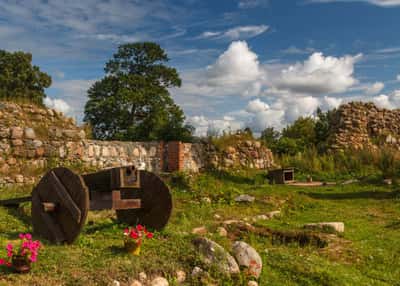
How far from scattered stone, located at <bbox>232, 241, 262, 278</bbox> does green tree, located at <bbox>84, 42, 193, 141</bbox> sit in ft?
46.4

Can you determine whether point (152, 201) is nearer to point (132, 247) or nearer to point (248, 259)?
point (132, 247)

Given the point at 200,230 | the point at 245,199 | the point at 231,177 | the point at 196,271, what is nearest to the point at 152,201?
the point at 200,230

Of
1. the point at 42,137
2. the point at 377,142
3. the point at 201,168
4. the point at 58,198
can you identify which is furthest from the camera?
the point at 377,142

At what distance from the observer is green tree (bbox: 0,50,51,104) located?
24469 mm

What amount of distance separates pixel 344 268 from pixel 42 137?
8.49 meters

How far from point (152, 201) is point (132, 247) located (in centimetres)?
135

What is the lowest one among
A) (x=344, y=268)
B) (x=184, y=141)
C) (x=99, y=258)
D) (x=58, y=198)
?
(x=344, y=268)

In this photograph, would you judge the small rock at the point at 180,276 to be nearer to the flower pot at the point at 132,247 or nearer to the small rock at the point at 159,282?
the small rock at the point at 159,282

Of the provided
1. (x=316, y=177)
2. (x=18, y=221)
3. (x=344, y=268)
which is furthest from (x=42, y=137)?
(x=316, y=177)

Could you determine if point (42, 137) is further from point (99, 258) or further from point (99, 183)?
point (99, 258)

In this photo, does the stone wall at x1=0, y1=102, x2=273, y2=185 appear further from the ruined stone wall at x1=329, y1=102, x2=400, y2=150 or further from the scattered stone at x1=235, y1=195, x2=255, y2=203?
the ruined stone wall at x1=329, y1=102, x2=400, y2=150

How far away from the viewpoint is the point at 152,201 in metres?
5.91

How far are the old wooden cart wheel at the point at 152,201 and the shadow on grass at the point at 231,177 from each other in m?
8.01

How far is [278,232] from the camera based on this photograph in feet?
22.4
